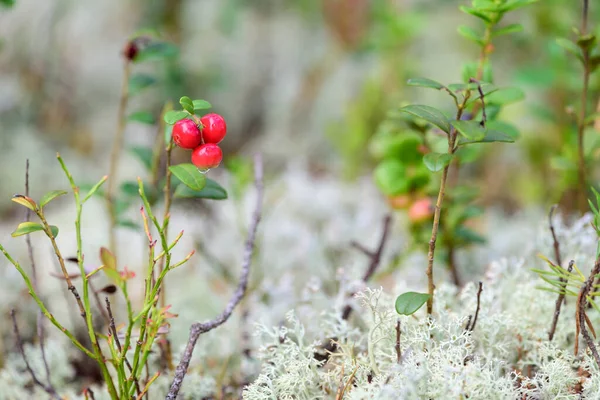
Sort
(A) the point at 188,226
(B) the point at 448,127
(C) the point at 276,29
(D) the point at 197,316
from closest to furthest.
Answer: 1. (B) the point at 448,127
2. (D) the point at 197,316
3. (A) the point at 188,226
4. (C) the point at 276,29

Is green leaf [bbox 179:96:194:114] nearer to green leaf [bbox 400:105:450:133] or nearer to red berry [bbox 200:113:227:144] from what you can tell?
red berry [bbox 200:113:227:144]

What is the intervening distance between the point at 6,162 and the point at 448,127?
193 centimetres

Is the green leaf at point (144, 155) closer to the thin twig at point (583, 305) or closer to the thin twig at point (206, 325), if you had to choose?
the thin twig at point (206, 325)

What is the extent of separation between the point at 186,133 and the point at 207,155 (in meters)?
0.03

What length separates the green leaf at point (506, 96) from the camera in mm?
696

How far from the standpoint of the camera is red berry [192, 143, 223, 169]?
542 millimetres

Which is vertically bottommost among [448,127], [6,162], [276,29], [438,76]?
[448,127]

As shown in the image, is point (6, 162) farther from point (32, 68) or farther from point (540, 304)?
point (540, 304)

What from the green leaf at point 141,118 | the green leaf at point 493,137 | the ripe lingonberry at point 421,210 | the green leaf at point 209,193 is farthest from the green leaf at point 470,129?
the green leaf at point 141,118

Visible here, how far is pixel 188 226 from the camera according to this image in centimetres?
161

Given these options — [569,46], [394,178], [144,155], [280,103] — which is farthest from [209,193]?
[280,103]

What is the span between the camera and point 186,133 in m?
0.53

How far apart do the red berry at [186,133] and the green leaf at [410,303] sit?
A: 0.95 feet

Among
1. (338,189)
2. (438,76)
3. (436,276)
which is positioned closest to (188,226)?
(338,189)
